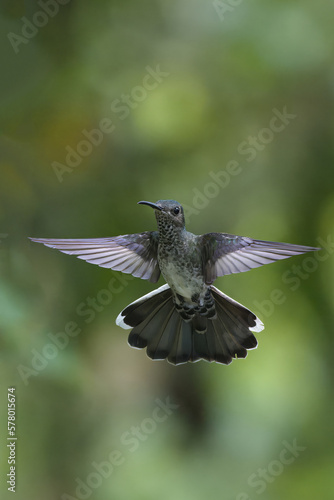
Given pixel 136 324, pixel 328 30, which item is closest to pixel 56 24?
pixel 328 30

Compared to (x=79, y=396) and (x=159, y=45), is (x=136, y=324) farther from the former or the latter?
(x=159, y=45)

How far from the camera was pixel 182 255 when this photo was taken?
1731 mm

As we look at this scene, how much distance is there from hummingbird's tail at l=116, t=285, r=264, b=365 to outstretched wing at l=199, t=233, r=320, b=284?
0.73ft

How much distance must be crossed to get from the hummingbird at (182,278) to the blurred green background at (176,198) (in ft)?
2.64

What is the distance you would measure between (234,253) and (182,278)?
0.65 feet

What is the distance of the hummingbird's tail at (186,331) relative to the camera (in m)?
1.95

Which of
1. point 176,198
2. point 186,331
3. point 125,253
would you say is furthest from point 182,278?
point 176,198

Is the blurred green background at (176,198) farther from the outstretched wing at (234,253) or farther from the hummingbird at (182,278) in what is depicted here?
the outstretched wing at (234,253)

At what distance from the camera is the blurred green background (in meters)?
2.79

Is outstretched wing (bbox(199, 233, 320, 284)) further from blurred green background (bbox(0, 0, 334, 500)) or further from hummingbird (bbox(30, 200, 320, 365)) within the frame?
blurred green background (bbox(0, 0, 334, 500))

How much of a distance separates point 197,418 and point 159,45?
1889mm

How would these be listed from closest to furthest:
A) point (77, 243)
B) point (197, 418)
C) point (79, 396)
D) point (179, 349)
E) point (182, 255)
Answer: point (77, 243), point (182, 255), point (179, 349), point (79, 396), point (197, 418)

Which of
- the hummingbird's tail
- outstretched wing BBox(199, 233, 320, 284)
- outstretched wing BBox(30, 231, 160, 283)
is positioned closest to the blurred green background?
the hummingbird's tail

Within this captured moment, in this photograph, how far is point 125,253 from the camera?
173 cm
